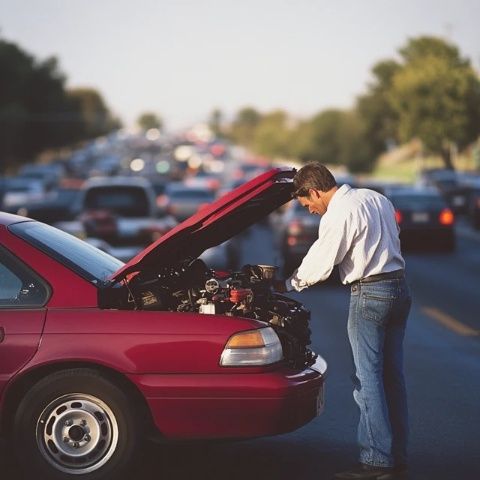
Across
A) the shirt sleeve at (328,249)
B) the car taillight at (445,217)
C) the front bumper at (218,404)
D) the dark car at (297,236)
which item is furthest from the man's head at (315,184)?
the car taillight at (445,217)

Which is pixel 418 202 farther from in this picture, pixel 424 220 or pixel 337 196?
pixel 337 196

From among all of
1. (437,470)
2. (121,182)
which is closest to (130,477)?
(437,470)

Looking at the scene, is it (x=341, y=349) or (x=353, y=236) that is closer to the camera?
(x=353, y=236)

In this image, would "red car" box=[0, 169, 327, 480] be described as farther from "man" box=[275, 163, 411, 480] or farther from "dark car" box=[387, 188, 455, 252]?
"dark car" box=[387, 188, 455, 252]

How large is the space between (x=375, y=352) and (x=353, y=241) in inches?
23.0

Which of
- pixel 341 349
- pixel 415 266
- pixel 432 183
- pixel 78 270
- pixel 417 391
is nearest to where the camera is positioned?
pixel 78 270

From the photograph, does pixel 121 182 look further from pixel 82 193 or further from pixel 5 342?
pixel 5 342

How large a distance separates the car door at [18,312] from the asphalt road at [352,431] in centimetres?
78

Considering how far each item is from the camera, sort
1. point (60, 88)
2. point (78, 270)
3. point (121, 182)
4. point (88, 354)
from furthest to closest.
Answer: point (60, 88) → point (121, 182) → point (78, 270) → point (88, 354)

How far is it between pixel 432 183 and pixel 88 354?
175 ft

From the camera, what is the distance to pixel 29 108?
11688 centimetres

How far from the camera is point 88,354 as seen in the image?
21.1 ft

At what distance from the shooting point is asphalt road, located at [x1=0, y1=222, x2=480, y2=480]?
716cm

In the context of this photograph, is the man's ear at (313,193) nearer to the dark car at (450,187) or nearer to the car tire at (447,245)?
the car tire at (447,245)
